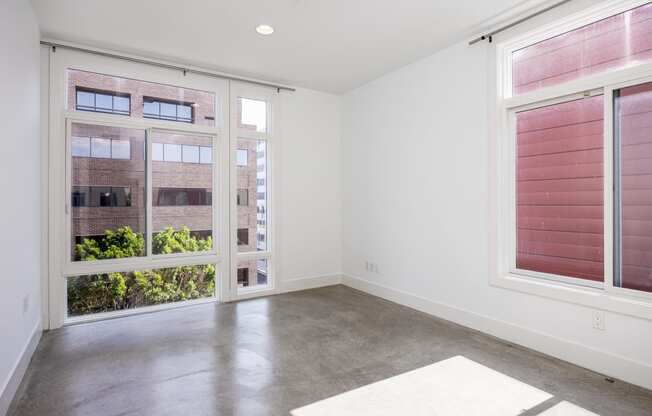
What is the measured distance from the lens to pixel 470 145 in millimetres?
3523

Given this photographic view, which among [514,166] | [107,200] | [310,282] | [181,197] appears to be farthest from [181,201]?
[514,166]

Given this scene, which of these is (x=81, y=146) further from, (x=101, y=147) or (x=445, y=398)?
(x=445, y=398)

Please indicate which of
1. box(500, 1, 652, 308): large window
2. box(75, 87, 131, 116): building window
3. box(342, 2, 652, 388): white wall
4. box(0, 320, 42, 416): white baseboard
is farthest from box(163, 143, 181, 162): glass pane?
box(500, 1, 652, 308): large window

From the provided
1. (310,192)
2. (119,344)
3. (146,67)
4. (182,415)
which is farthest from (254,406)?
(146,67)

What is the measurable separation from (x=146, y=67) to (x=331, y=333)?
351 centimetres

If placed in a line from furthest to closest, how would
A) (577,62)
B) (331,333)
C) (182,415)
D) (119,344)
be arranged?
(331,333), (119,344), (577,62), (182,415)

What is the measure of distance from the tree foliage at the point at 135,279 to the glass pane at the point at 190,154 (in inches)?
32.9

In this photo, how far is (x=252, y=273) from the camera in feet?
15.7

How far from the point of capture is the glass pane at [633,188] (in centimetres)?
246

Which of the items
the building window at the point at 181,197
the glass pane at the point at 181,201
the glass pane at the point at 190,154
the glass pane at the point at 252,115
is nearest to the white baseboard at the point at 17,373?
the glass pane at the point at 181,201

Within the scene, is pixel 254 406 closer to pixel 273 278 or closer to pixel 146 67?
pixel 273 278

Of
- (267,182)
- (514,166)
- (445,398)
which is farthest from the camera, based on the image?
(267,182)

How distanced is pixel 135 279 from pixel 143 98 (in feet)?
6.82

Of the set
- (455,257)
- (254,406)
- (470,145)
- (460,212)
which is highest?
(470,145)
